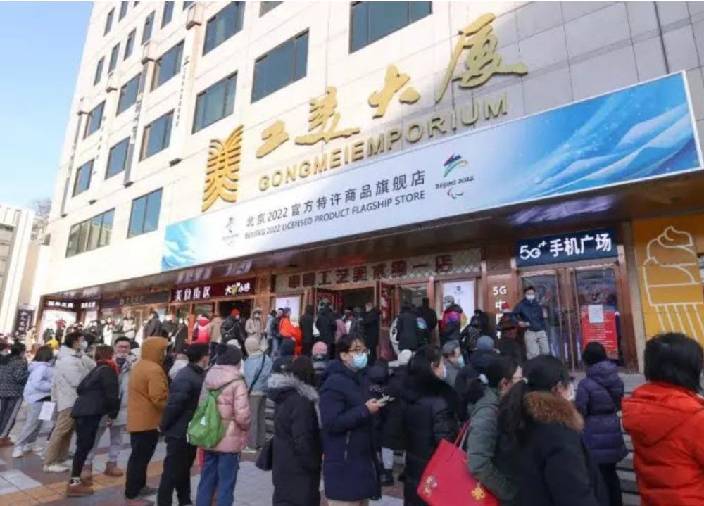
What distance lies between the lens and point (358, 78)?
39.1ft

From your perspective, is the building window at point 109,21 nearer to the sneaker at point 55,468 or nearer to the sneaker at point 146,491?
the sneaker at point 55,468

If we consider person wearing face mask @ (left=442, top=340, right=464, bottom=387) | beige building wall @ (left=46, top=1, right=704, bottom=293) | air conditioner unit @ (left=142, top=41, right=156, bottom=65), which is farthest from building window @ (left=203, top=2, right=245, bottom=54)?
person wearing face mask @ (left=442, top=340, right=464, bottom=387)

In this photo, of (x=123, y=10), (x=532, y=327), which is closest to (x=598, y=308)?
(x=532, y=327)

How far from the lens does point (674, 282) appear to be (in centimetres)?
818

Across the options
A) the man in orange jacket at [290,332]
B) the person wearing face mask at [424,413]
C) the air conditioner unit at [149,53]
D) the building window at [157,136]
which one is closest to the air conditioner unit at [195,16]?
the air conditioner unit at [149,53]

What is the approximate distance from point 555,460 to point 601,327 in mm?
8037

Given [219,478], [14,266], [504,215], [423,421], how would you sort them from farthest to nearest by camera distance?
[14,266], [504,215], [219,478], [423,421]

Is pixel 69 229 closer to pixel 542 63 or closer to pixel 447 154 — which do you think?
pixel 447 154

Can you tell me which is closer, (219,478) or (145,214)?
(219,478)

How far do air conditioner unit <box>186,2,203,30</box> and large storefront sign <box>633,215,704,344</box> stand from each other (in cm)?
1787

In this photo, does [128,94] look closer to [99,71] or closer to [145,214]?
[99,71]

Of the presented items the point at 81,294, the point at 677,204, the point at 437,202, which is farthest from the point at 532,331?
the point at 81,294

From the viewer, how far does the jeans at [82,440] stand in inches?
206

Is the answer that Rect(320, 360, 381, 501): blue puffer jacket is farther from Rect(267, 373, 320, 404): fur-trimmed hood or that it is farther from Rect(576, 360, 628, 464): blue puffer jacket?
Rect(576, 360, 628, 464): blue puffer jacket
